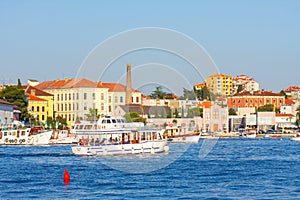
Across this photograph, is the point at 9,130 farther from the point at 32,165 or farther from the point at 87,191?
the point at 87,191

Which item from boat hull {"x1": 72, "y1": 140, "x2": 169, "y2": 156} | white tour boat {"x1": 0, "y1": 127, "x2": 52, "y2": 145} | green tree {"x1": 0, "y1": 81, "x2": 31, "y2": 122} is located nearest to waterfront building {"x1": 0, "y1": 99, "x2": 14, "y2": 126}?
green tree {"x1": 0, "y1": 81, "x2": 31, "y2": 122}

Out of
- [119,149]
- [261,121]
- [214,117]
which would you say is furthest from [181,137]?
[261,121]

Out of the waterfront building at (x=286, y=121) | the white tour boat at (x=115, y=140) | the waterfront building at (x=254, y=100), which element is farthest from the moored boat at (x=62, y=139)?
the waterfront building at (x=254, y=100)

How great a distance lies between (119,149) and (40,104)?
77.3m

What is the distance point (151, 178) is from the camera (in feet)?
122

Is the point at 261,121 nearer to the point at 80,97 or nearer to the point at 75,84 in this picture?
the point at 80,97

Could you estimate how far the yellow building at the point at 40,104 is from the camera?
130 meters

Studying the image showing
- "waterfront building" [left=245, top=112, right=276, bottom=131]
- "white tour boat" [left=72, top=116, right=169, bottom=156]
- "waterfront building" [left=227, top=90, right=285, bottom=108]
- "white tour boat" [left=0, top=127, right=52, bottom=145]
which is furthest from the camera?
"waterfront building" [left=227, top=90, right=285, bottom=108]

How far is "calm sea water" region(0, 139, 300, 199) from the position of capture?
31219 millimetres

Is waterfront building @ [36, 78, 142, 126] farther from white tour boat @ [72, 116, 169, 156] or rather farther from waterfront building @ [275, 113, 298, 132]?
white tour boat @ [72, 116, 169, 156]

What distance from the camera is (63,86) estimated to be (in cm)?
13512

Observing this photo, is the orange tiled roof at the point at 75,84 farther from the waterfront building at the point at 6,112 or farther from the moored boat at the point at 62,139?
the moored boat at the point at 62,139

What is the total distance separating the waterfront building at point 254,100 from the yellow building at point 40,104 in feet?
167

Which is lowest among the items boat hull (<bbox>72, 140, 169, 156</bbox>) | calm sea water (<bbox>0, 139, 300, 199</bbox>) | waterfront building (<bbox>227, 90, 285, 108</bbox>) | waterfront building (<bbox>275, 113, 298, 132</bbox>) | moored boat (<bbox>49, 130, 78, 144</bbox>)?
calm sea water (<bbox>0, 139, 300, 199</bbox>)
